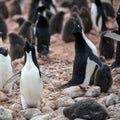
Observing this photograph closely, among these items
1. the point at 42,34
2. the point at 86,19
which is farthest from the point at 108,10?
the point at 42,34

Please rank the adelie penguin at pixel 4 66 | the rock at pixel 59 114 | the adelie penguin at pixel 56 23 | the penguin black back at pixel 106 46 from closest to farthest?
the rock at pixel 59 114, the adelie penguin at pixel 4 66, the penguin black back at pixel 106 46, the adelie penguin at pixel 56 23

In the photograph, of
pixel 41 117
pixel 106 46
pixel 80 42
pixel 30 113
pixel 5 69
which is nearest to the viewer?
pixel 41 117

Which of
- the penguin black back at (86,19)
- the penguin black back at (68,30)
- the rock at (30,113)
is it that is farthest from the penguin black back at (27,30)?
the rock at (30,113)

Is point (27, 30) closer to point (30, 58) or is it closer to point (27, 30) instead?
point (27, 30)

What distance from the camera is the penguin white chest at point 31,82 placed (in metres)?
6.84

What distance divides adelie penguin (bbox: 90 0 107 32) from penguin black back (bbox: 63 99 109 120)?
19.2 ft

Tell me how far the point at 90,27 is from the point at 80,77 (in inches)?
191

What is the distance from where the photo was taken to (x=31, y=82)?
6.86 meters

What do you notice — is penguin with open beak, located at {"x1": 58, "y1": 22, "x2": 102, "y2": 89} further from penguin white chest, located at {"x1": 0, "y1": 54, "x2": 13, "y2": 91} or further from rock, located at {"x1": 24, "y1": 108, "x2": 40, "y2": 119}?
rock, located at {"x1": 24, "y1": 108, "x2": 40, "y2": 119}

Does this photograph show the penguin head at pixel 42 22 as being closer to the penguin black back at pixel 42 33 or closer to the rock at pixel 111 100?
the penguin black back at pixel 42 33

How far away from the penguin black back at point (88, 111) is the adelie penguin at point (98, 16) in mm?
5849

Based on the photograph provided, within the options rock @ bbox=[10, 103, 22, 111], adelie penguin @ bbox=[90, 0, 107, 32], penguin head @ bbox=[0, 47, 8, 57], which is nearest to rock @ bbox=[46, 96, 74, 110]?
rock @ bbox=[10, 103, 22, 111]

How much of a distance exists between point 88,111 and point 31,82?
3.42 ft

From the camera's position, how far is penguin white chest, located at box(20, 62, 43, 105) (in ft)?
22.5
